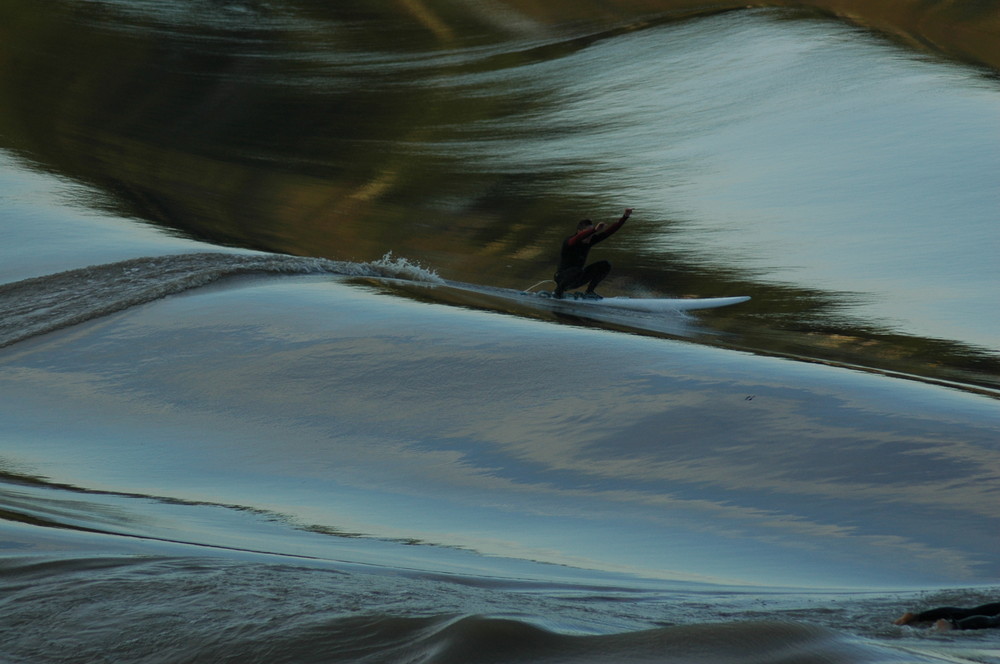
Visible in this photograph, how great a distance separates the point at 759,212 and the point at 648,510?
287 inches

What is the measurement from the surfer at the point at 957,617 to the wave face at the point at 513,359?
0.42 ft

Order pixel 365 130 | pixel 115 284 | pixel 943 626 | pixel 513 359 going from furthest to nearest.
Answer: pixel 365 130
pixel 115 284
pixel 513 359
pixel 943 626

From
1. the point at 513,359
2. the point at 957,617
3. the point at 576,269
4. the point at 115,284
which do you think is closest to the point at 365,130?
the point at 576,269

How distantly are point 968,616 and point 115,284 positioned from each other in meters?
6.26

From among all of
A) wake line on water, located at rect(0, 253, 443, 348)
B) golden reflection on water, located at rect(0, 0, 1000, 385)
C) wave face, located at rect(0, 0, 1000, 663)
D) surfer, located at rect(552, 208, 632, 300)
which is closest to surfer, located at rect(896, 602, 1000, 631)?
wave face, located at rect(0, 0, 1000, 663)

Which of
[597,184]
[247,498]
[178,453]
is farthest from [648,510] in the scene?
[597,184]

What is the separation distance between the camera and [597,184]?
1345cm

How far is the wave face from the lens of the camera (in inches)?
151

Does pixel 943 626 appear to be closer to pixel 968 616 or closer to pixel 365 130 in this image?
pixel 968 616

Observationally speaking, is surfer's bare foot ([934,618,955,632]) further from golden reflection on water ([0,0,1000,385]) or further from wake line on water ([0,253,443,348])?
wake line on water ([0,253,443,348])

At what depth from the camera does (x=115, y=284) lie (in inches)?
333

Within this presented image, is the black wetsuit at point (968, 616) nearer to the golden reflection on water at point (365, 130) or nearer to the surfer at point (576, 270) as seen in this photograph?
the golden reflection on water at point (365, 130)

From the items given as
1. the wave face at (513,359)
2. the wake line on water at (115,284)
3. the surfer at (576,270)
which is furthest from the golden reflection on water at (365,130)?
the wake line on water at (115,284)

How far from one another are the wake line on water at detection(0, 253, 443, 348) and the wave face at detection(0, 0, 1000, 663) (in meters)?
0.05
